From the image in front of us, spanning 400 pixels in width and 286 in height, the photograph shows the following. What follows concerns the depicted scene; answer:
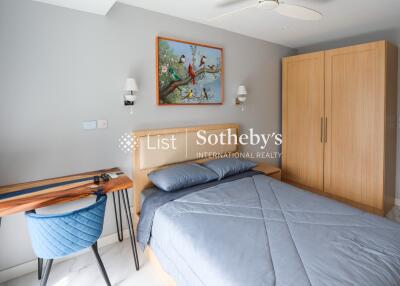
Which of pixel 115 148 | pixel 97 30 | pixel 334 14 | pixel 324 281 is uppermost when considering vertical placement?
pixel 334 14

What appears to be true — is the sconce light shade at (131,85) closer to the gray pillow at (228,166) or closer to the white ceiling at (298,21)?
the white ceiling at (298,21)

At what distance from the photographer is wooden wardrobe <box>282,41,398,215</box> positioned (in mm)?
2889

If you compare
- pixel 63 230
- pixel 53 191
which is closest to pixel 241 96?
pixel 53 191

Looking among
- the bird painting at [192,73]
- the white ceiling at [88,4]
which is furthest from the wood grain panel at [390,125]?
the white ceiling at [88,4]

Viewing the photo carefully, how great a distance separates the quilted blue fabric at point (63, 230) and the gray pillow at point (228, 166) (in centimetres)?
129

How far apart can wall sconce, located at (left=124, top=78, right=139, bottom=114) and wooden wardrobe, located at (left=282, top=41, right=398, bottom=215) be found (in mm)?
2440

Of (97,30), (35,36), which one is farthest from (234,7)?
(35,36)

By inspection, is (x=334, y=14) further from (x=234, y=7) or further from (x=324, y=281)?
(x=324, y=281)

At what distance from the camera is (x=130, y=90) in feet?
7.63

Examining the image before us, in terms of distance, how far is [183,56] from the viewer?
9.08 feet

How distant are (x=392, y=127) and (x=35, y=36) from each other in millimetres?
4036

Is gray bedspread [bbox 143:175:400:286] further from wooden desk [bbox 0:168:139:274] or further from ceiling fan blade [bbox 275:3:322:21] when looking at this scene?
ceiling fan blade [bbox 275:3:322:21]

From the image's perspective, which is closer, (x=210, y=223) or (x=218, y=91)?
(x=210, y=223)

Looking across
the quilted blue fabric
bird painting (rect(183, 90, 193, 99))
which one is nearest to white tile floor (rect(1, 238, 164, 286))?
the quilted blue fabric
